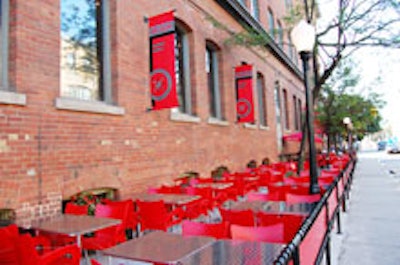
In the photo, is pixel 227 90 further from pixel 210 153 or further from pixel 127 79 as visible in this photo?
pixel 127 79

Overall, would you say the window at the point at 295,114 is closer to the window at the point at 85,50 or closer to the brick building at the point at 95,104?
the brick building at the point at 95,104

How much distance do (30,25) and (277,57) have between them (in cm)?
1714

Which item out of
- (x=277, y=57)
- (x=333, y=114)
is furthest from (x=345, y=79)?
(x=277, y=57)

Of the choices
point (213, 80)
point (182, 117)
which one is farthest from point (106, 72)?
point (213, 80)

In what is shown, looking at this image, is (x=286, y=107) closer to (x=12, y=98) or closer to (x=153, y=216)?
(x=153, y=216)

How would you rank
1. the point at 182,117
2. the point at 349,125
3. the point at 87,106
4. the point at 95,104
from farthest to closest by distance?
the point at 349,125 < the point at 182,117 < the point at 95,104 < the point at 87,106

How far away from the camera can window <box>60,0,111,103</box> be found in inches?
243

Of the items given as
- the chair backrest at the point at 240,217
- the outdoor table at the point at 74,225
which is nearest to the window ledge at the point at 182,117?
the outdoor table at the point at 74,225

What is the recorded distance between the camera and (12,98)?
473 centimetres

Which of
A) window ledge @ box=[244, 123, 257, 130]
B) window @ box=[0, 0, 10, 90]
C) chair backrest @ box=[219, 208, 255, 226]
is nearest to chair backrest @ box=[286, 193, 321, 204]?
chair backrest @ box=[219, 208, 255, 226]

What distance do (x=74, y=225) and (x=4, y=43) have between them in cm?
314

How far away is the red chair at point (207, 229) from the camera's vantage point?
127 inches

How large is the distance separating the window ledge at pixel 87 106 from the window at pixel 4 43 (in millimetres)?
818

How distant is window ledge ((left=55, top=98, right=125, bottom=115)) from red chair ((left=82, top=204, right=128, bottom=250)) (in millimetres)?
1966
